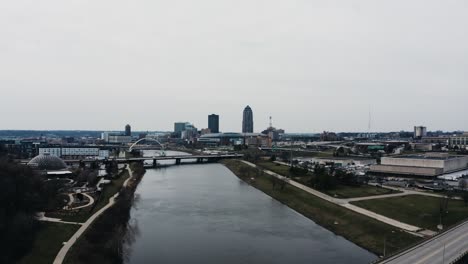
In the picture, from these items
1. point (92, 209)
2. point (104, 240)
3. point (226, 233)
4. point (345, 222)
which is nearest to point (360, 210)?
point (345, 222)

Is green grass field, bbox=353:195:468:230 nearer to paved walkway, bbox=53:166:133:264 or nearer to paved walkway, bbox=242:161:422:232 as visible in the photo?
paved walkway, bbox=242:161:422:232

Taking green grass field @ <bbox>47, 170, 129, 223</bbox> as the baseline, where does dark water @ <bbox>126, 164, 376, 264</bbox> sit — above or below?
below

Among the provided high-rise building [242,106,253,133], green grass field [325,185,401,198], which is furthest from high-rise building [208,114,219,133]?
green grass field [325,185,401,198]

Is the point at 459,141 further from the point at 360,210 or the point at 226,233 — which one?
the point at 226,233

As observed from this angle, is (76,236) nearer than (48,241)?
No

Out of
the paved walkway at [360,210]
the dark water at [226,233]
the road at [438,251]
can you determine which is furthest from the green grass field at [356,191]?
the road at [438,251]

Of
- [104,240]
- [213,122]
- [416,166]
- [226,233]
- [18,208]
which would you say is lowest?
[226,233]

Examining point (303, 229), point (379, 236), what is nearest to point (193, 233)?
point (303, 229)
